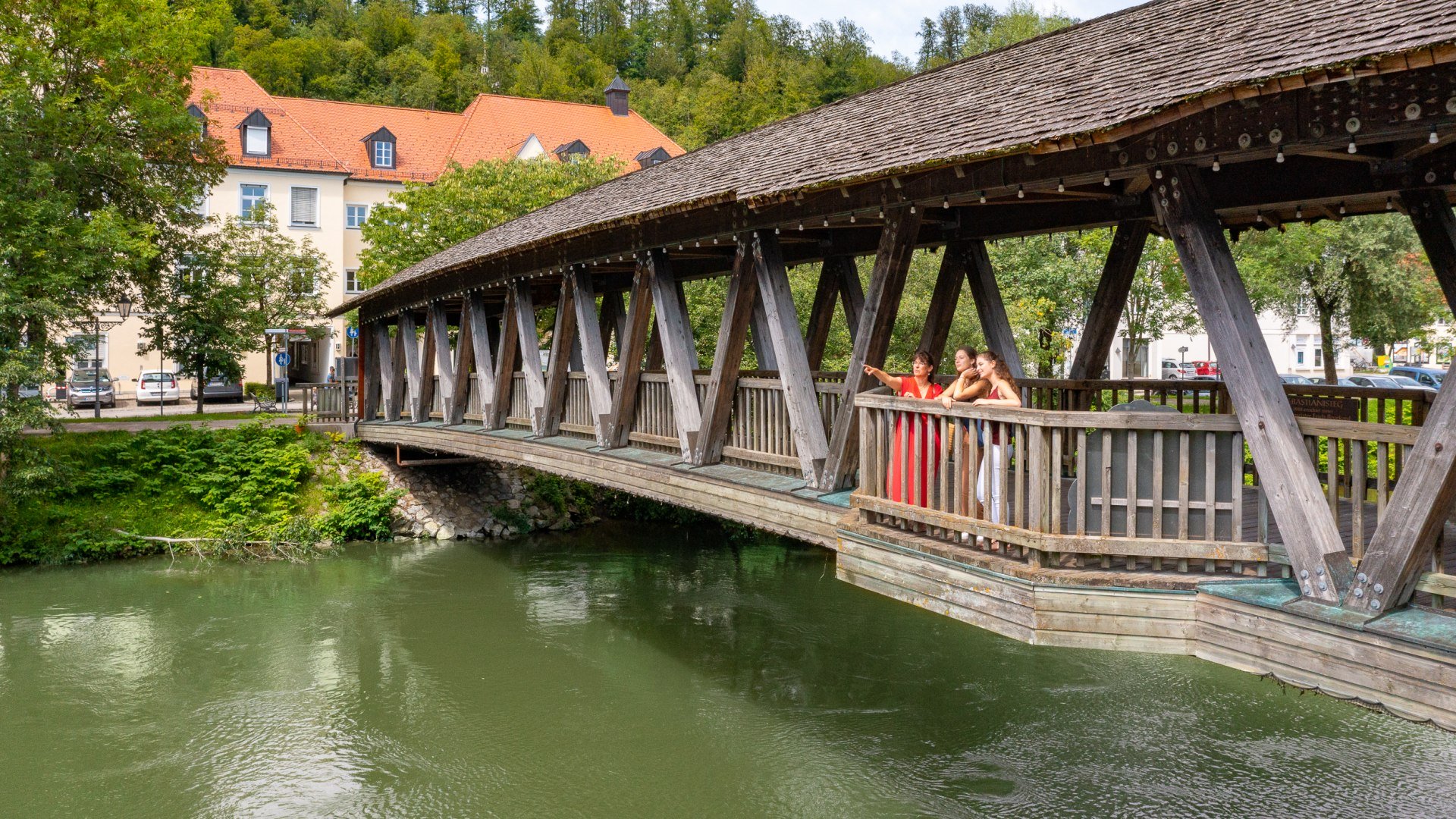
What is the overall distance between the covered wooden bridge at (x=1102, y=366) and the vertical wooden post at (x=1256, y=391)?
1cm

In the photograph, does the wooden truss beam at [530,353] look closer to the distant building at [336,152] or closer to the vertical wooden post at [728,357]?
the vertical wooden post at [728,357]

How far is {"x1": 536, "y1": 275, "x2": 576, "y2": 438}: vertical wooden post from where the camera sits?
13.0 metres

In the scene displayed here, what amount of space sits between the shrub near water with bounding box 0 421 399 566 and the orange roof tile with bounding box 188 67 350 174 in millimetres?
22522

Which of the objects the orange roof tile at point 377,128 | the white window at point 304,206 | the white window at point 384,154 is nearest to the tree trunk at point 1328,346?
the orange roof tile at point 377,128

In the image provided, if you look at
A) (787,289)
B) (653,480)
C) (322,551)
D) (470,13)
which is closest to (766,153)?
(787,289)

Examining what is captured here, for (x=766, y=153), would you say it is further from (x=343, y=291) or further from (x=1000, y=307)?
(x=343, y=291)

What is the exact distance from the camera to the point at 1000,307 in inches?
398

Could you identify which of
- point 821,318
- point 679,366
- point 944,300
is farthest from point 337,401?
point 944,300

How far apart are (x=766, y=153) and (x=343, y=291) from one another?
115 ft

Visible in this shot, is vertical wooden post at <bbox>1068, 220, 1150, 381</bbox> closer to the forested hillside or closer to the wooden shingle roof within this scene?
the wooden shingle roof

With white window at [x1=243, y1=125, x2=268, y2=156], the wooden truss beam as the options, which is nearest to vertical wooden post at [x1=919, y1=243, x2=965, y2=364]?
the wooden truss beam

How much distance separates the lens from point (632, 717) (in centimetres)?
1020

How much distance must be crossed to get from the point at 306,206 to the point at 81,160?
20830mm

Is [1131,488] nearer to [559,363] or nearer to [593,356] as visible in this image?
[593,356]
